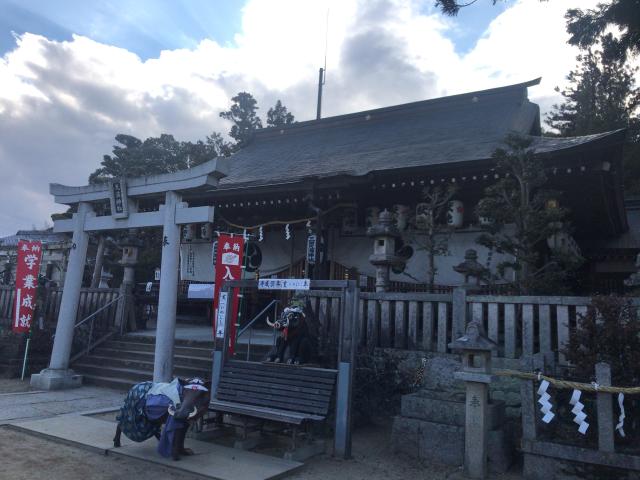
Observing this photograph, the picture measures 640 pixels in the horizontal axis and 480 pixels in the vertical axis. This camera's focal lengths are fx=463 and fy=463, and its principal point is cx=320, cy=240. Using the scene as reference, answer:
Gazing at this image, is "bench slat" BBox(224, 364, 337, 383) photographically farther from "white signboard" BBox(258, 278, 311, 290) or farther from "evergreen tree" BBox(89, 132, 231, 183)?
"evergreen tree" BBox(89, 132, 231, 183)

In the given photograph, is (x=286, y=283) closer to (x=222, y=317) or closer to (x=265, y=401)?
(x=222, y=317)

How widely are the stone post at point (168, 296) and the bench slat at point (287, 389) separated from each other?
1858 millimetres

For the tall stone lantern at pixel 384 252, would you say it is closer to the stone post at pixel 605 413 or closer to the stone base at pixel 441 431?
the stone base at pixel 441 431

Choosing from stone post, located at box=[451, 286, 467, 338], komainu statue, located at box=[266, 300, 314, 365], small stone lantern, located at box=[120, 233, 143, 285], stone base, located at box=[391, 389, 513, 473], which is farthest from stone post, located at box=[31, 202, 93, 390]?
stone post, located at box=[451, 286, 467, 338]

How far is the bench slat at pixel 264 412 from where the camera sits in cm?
514

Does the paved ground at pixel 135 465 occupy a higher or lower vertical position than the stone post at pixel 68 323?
lower

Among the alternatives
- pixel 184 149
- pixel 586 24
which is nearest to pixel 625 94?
pixel 586 24

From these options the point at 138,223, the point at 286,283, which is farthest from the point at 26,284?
the point at 286,283

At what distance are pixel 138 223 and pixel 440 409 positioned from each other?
631cm

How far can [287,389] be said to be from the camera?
18.7ft

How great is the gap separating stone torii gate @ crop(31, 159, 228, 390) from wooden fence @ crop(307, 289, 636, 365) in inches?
96.0

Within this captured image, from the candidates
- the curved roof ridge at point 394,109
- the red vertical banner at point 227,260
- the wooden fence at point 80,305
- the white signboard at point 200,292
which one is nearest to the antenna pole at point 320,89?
the curved roof ridge at point 394,109

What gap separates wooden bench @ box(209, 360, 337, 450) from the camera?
17.5 feet

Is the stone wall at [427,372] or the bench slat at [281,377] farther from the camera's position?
the stone wall at [427,372]
